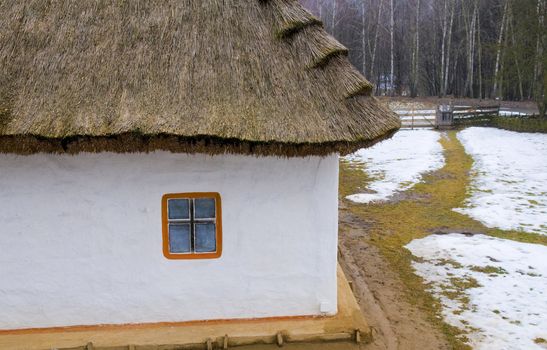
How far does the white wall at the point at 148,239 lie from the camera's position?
5.93 meters

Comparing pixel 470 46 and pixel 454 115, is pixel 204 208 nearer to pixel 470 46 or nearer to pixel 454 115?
pixel 454 115

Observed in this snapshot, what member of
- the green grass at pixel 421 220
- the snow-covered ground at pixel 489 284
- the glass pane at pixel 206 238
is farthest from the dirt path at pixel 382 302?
the glass pane at pixel 206 238

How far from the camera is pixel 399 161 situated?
18.4 metres

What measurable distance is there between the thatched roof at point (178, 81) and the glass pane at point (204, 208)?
0.77 m

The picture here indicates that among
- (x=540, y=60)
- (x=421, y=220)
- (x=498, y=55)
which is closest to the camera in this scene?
(x=421, y=220)

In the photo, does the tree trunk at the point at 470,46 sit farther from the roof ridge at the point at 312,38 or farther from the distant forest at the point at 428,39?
the roof ridge at the point at 312,38

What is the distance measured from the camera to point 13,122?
541cm

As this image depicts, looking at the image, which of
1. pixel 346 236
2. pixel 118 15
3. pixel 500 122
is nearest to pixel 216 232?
pixel 118 15

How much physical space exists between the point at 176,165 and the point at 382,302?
13.5 ft

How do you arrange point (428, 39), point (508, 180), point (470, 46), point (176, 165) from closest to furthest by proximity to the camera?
point (176, 165)
point (508, 180)
point (470, 46)
point (428, 39)

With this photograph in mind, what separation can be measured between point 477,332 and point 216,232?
157 inches

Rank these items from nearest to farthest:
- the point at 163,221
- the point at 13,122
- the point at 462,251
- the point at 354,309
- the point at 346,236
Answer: the point at 13,122 < the point at 163,221 < the point at 354,309 < the point at 462,251 < the point at 346,236

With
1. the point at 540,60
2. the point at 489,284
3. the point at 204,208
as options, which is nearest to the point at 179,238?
the point at 204,208

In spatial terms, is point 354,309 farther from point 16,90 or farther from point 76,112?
point 16,90
